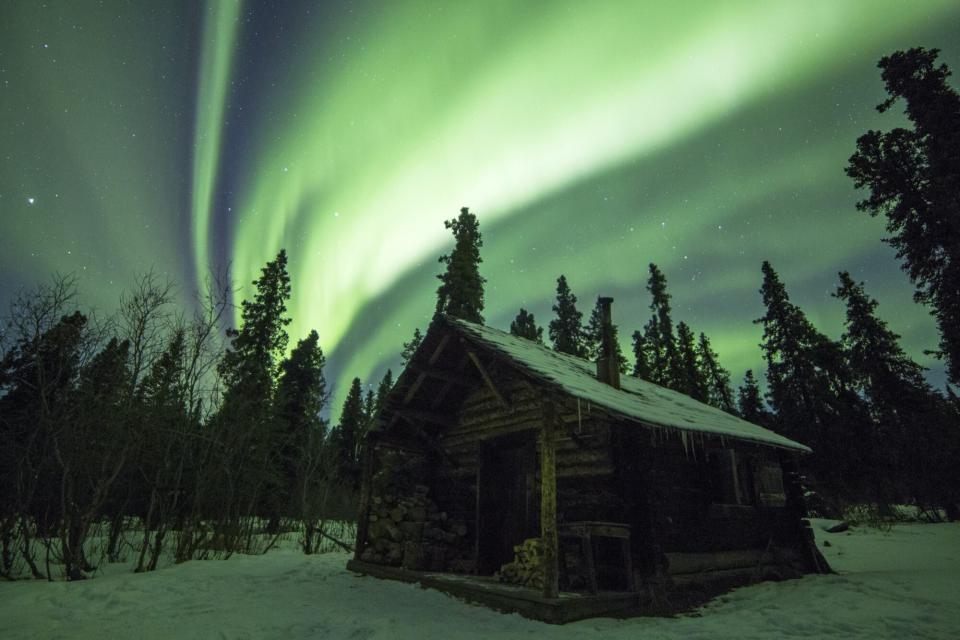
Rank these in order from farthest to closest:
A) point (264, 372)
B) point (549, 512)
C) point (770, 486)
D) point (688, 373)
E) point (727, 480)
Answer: point (688, 373)
point (264, 372)
point (770, 486)
point (727, 480)
point (549, 512)

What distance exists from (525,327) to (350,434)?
22.8 meters

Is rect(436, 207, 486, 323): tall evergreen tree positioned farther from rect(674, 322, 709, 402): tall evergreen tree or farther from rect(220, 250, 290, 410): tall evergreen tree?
rect(674, 322, 709, 402): tall evergreen tree

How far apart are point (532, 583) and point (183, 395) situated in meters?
10.5

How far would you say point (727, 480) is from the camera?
1107cm

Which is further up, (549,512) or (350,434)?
(350,434)

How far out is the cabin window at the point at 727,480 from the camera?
35.6 ft

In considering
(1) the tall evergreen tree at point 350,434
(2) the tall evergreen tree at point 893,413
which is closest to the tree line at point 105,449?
(1) the tall evergreen tree at point 350,434

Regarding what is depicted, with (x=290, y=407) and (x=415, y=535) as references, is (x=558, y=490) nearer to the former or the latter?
(x=415, y=535)

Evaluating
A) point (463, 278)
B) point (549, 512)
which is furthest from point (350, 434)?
point (549, 512)

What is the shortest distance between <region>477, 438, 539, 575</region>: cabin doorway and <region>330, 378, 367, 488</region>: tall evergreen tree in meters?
28.0

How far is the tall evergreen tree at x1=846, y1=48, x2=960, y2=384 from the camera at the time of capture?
16.7 meters

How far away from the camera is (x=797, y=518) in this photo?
13172 millimetres

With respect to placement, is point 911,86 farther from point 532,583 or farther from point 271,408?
point 271,408

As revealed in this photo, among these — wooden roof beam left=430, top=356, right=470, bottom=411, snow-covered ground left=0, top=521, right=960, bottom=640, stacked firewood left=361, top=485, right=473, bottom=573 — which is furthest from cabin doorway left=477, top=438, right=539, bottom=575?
snow-covered ground left=0, top=521, right=960, bottom=640
